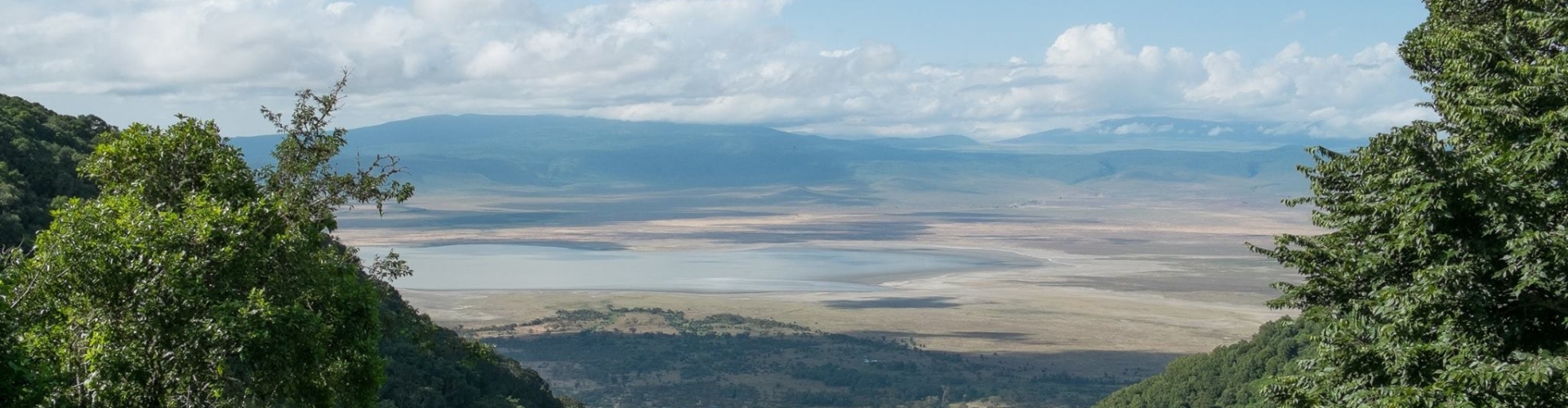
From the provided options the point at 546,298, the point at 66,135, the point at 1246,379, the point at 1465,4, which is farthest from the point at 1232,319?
the point at 1465,4

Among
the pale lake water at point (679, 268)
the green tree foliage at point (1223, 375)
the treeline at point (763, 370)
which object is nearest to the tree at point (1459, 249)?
the green tree foliage at point (1223, 375)

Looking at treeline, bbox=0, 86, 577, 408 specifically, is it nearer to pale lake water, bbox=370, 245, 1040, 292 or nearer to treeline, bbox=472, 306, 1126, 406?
treeline, bbox=472, 306, 1126, 406

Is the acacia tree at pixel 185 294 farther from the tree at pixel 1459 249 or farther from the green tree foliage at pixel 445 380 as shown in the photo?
the green tree foliage at pixel 445 380

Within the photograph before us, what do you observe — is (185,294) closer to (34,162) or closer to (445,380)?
(34,162)

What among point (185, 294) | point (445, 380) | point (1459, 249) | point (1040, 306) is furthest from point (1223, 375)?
point (1040, 306)

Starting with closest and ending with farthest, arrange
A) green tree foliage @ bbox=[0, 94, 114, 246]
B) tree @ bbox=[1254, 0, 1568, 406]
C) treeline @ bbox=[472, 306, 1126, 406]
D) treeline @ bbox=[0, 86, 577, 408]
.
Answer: treeline @ bbox=[0, 86, 577, 408] → tree @ bbox=[1254, 0, 1568, 406] → green tree foliage @ bbox=[0, 94, 114, 246] → treeline @ bbox=[472, 306, 1126, 406]

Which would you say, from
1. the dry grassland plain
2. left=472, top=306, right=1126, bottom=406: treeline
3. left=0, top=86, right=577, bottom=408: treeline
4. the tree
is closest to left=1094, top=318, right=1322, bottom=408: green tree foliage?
left=472, top=306, right=1126, bottom=406: treeline
